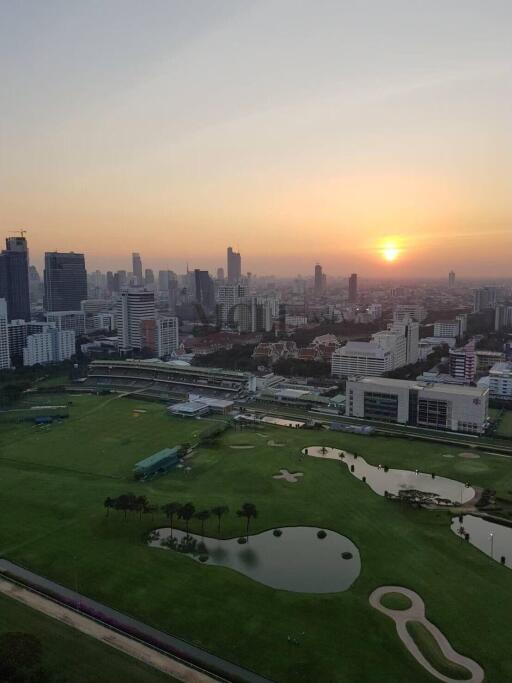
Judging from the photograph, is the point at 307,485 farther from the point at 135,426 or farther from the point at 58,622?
the point at 135,426

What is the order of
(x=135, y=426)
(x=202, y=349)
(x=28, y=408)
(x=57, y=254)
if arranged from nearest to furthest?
(x=135, y=426) < (x=28, y=408) < (x=202, y=349) < (x=57, y=254)

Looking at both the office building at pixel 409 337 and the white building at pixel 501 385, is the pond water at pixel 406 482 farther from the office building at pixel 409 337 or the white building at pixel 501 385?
the office building at pixel 409 337

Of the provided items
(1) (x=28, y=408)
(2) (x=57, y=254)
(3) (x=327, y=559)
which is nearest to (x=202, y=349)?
(1) (x=28, y=408)

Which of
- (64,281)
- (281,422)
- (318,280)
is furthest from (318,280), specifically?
(281,422)

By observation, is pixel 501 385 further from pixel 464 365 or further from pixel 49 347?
pixel 49 347

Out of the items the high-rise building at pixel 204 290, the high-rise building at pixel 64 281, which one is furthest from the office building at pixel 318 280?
the high-rise building at pixel 64 281

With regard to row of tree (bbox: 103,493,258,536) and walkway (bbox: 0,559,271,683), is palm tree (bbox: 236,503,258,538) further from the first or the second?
walkway (bbox: 0,559,271,683)

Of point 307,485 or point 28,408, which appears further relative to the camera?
point 28,408

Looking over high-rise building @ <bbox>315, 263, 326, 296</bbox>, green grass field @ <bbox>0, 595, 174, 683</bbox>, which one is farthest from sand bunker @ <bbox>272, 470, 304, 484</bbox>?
high-rise building @ <bbox>315, 263, 326, 296</bbox>
